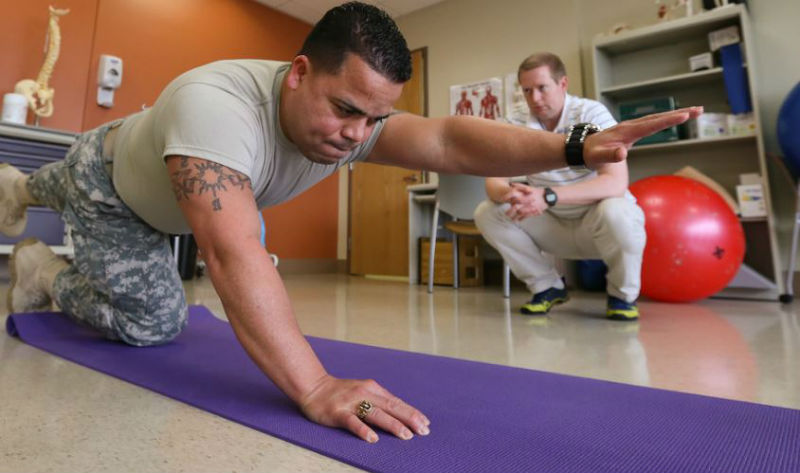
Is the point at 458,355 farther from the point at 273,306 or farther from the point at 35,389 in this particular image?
the point at 35,389

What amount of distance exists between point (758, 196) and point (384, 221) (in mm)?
3203

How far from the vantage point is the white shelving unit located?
107 inches

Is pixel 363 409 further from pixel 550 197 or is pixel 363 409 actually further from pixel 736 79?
pixel 736 79

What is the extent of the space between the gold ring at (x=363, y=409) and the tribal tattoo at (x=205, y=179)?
0.36 m

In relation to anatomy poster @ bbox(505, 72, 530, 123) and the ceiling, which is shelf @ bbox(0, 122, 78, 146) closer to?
the ceiling

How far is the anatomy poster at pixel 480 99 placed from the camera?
4.24m

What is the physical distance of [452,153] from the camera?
1051 millimetres

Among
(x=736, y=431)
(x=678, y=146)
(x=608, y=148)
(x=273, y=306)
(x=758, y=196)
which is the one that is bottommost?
(x=736, y=431)

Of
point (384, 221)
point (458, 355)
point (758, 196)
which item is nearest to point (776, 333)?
point (458, 355)

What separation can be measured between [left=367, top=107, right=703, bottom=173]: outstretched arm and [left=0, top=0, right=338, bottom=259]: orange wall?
3439 millimetres

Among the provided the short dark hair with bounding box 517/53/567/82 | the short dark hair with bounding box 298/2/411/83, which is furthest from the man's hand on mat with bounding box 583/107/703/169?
the short dark hair with bounding box 517/53/567/82

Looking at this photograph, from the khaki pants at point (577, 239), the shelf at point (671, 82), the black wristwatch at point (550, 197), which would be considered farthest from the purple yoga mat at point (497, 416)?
the shelf at point (671, 82)

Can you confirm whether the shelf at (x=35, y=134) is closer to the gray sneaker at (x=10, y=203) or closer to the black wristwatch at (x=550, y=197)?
the gray sneaker at (x=10, y=203)

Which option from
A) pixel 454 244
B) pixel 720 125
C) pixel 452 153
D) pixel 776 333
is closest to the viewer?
pixel 452 153
